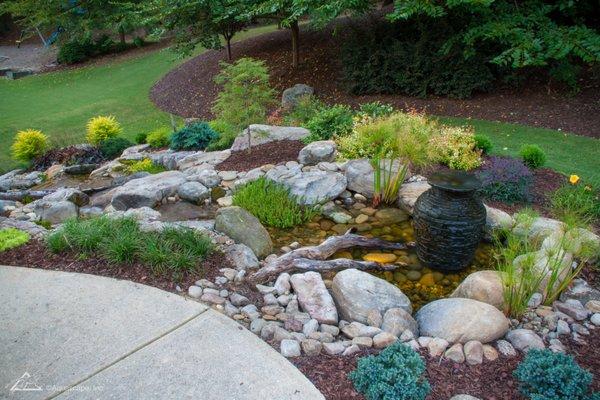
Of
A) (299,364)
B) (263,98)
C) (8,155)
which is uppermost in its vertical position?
(263,98)

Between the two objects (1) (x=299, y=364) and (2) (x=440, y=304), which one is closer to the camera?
(1) (x=299, y=364)

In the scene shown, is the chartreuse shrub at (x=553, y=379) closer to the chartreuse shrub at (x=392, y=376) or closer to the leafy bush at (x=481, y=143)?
the chartreuse shrub at (x=392, y=376)

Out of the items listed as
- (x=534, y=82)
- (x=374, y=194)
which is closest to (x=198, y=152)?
(x=374, y=194)

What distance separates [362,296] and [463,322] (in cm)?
73

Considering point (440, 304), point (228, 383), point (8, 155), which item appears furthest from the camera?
point (8, 155)

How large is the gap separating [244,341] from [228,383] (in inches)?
15.4

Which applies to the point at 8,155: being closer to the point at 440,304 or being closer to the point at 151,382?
the point at 151,382

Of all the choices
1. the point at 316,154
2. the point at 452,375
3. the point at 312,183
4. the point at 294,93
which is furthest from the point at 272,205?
the point at 294,93

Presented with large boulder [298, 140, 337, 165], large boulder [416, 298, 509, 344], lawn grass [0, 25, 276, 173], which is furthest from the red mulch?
lawn grass [0, 25, 276, 173]

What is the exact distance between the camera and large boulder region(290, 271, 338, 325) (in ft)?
11.5

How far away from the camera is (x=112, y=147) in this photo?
8.71m

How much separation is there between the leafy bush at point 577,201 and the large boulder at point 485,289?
1.67 meters

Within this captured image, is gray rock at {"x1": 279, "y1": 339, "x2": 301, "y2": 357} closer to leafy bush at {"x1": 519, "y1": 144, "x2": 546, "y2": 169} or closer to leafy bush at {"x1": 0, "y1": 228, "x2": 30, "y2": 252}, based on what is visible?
leafy bush at {"x1": 0, "y1": 228, "x2": 30, "y2": 252}

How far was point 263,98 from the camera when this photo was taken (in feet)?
23.6
